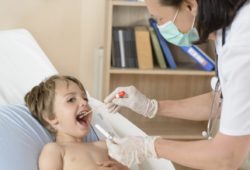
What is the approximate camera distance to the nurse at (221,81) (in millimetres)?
1296

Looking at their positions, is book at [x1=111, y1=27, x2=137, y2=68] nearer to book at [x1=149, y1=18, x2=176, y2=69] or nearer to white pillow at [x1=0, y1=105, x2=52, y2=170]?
book at [x1=149, y1=18, x2=176, y2=69]

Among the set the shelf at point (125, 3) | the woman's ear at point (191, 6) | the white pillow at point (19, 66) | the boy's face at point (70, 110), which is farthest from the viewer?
the shelf at point (125, 3)

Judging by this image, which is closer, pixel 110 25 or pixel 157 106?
pixel 157 106

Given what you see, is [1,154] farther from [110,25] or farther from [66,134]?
[110,25]

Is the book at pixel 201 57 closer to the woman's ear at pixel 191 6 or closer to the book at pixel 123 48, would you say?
the book at pixel 123 48

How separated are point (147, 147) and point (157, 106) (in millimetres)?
447

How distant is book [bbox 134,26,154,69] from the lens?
275 cm

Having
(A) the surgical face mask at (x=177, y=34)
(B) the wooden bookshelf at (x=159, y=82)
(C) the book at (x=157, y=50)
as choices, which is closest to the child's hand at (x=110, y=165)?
(A) the surgical face mask at (x=177, y=34)

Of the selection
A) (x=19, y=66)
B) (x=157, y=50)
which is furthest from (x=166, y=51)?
(x=19, y=66)

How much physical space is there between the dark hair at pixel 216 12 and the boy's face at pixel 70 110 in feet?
2.28

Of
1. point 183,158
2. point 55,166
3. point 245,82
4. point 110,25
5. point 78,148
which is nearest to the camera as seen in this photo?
point 245,82

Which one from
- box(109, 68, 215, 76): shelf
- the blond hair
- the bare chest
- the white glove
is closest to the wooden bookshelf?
box(109, 68, 215, 76): shelf

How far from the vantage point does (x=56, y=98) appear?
6.29 ft

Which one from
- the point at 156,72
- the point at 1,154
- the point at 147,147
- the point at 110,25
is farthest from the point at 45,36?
the point at 147,147
